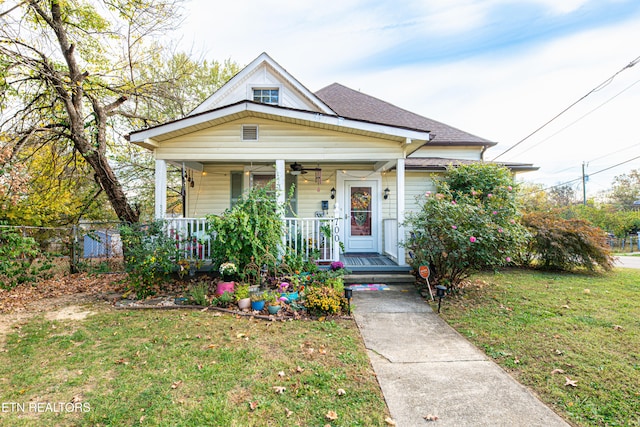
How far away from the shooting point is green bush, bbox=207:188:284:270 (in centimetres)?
526

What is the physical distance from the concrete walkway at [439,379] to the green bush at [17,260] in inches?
254

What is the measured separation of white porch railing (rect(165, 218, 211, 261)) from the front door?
4032 millimetres

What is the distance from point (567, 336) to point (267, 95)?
9044 mm

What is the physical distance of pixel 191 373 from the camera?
2871mm

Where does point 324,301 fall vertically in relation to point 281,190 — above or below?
below

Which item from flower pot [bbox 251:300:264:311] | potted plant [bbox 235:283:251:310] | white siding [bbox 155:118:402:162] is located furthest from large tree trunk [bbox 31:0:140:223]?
flower pot [bbox 251:300:264:311]

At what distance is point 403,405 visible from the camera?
94.7 inches

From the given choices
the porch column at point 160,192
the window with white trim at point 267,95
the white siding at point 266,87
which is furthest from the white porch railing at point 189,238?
the window with white trim at point 267,95

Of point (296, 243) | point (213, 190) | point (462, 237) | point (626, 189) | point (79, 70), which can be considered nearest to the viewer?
point (462, 237)

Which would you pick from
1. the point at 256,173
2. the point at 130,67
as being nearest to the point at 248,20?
the point at 130,67

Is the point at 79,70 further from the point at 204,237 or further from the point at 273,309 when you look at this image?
the point at 273,309

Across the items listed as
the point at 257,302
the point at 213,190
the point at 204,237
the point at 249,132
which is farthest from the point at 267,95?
the point at 257,302

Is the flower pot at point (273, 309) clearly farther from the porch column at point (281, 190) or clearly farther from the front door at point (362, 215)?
the front door at point (362, 215)

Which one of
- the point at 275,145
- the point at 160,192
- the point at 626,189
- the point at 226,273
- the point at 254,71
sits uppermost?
the point at 254,71
